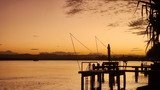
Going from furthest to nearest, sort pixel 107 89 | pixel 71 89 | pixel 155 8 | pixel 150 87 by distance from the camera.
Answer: pixel 71 89
pixel 107 89
pixel 150 87
pixel 155 8

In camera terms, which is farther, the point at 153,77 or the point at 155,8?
the point at 153,77

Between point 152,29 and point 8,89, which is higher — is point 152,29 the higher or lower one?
the higher one

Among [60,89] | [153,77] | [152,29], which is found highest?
[152,29]

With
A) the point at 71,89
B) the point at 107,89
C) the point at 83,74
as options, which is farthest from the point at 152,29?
the point at 71,89

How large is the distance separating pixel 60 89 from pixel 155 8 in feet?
143

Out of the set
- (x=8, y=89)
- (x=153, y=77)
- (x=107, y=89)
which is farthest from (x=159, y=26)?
(x=8, y=89)

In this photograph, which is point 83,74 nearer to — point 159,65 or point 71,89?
point 159,65

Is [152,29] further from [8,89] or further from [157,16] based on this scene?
[8,89]

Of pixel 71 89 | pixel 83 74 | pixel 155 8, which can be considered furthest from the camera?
pixel 71 89

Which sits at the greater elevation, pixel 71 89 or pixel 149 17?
pixel 149 17

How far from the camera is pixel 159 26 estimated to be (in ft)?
84.3

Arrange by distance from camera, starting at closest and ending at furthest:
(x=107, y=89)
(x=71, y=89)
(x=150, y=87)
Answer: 1. (x=150, y=87)
2. (x=107, y=89)
3. (x=71, y=89)

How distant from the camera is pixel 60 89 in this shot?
6581 cm

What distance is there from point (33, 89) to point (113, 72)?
31.9 m
